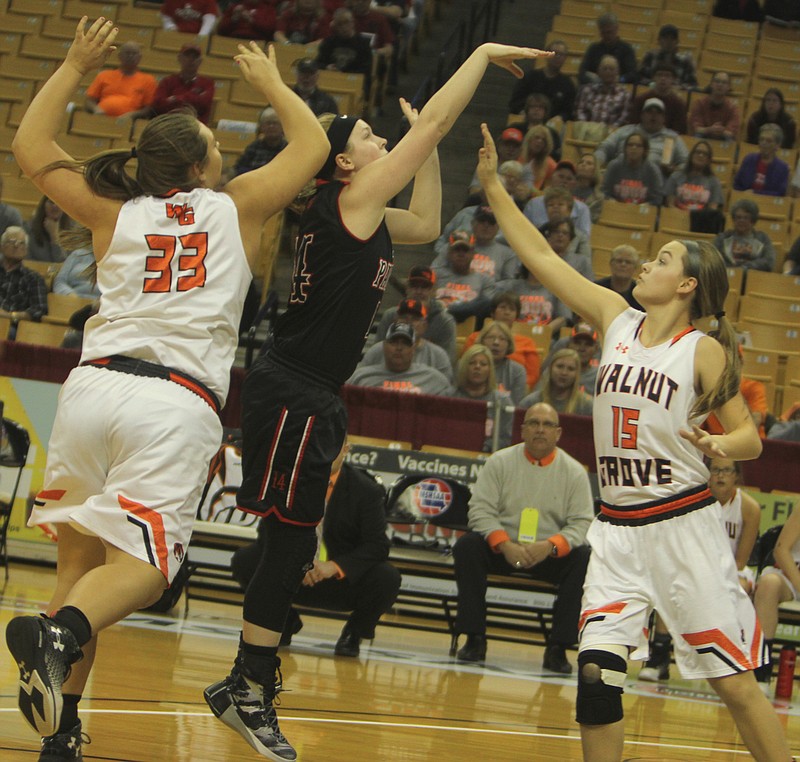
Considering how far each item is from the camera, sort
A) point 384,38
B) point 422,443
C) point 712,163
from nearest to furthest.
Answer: point 422,443 → point 712,163 → point 384,38

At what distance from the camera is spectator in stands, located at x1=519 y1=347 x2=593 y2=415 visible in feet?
28.8

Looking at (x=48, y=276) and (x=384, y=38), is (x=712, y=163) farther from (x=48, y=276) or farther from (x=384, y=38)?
(x=48, y=276)

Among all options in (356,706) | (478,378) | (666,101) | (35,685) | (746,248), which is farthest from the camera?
(666,101)

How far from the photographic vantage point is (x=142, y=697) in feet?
Answer: 15.8

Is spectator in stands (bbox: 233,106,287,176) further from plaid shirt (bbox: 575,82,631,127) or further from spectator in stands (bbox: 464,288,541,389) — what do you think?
plaid shirt (bbox: 575,82,631,127)

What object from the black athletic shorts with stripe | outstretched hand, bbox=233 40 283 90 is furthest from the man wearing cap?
outstretched hand, bbox=233 40 283 90

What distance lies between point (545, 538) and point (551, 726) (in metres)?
2.11

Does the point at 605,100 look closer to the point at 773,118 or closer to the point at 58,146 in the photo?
the point at 773,118

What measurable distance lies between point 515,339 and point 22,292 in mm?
4075

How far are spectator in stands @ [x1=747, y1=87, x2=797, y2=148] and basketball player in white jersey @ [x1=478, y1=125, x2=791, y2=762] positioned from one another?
31.8 feet

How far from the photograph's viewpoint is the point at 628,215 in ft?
39.5

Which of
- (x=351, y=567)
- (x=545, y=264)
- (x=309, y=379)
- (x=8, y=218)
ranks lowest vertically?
(x=351, y=567)

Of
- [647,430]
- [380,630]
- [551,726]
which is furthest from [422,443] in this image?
[647,430]

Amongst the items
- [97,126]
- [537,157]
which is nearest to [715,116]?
[537,157]
